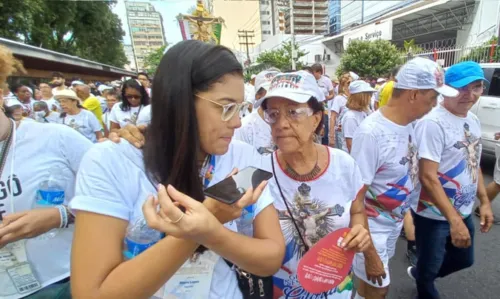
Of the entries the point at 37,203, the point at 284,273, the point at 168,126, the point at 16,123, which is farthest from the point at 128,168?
the point at 284,273

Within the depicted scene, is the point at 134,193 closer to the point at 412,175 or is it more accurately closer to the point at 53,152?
the point at 53,152

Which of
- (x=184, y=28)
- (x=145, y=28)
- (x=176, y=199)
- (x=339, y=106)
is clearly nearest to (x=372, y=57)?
(x=184, y=28)

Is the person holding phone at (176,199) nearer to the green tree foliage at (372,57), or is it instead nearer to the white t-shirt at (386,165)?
the white t-shirt at (386,165)

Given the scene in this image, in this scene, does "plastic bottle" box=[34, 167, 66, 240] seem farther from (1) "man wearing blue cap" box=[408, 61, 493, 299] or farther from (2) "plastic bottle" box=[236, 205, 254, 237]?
(1) "man wearing blue cap" box=[408, 61, 493, 299]

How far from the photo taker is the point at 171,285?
103cm

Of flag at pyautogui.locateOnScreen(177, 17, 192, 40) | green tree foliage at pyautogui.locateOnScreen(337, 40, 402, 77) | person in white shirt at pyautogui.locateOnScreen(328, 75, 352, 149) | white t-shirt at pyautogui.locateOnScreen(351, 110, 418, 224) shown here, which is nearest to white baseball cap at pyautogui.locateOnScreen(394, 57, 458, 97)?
white t-shirt at pyautogui.locateOnScreen(351, 110, 418, 224)

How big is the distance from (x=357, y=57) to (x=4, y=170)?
2678 centimetres

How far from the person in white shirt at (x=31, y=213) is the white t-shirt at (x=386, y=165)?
184 cm

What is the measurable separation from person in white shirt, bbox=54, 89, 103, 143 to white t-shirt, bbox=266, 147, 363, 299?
3.95 meters

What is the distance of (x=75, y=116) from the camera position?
4562 mm

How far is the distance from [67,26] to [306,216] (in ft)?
111

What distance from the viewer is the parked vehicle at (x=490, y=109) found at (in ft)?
18.0

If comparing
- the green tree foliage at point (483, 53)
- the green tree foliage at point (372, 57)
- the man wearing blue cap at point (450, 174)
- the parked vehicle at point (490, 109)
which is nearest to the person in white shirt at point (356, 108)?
the man wearing blue cap at point (450, 174)

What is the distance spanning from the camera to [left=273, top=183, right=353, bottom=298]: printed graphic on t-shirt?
1.59 m
